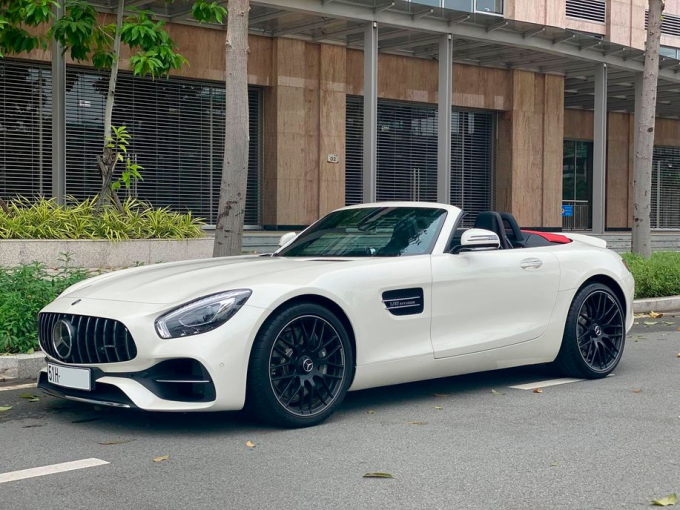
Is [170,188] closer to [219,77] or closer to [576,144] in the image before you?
[219,77]

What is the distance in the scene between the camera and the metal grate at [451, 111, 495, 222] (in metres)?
26.5

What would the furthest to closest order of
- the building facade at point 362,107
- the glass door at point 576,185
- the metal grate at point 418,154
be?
the glass door at point 576,185, the metal grate at point 418,154, the building facade at point 362,107

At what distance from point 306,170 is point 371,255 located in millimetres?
16133

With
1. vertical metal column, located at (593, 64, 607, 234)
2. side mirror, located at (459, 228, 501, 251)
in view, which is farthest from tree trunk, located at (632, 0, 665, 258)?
side mirror, located at (459, 228, 501, 251)

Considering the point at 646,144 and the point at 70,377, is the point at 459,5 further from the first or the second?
the point at 70,377

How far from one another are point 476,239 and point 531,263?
79 cm

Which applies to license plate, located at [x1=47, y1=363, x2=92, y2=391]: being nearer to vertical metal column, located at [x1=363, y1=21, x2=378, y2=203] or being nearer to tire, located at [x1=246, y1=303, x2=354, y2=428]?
tire, located at [x1=246, y1=303, x2=354, y2=428]

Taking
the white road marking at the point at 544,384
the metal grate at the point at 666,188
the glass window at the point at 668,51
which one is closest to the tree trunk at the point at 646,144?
the white road marking at the point at 544,384

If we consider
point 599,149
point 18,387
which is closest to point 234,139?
point 18,387

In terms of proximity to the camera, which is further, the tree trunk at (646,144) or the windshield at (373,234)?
the tree trunk at (646,144)

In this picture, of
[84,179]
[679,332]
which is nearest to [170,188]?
[84,179]

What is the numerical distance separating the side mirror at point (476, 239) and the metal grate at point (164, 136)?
47.4ft

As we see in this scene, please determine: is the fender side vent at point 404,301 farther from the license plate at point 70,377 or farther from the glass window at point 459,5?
the glass window at point 459,5

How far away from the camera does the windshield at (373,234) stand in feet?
21.2
